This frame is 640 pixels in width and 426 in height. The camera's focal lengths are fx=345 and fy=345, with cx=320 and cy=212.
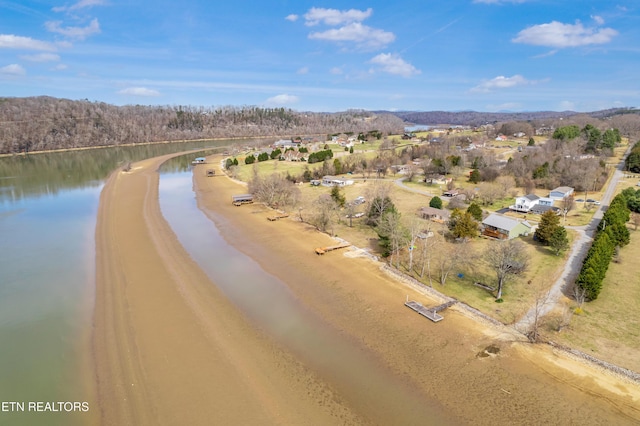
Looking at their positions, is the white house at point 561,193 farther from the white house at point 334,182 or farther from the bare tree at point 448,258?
the white house at point 334,182

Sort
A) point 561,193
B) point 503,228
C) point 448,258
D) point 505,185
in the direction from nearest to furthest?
point 448,258 → point 503,228 → point 561,193 → point 505,185

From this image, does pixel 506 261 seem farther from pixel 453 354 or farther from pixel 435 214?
pixel 435 214

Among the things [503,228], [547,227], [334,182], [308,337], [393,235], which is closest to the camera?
[308,337]

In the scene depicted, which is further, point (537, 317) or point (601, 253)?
point (601, 253)

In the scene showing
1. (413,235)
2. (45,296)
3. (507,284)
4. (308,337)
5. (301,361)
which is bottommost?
(301,361)

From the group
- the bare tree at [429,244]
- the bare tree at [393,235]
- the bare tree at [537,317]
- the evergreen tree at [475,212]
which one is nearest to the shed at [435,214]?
the evergreen tree at [475,212]

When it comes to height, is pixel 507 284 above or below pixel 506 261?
below

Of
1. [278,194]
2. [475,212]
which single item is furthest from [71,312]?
[475,212]

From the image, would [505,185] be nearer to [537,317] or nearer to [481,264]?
[481,264]
